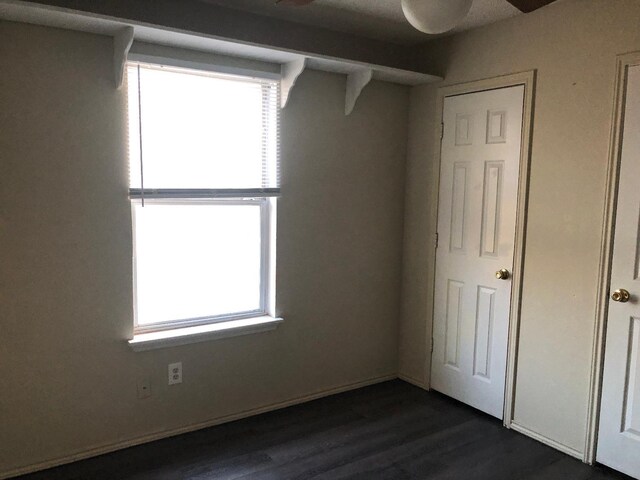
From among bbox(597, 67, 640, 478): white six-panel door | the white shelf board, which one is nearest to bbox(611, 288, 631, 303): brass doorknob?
bbox(597, 67, 640, 478): white six-panel door

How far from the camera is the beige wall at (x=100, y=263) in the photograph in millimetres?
2359

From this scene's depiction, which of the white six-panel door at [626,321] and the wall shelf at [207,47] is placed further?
the white six-panel door at [626,321]

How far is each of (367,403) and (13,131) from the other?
253 cm

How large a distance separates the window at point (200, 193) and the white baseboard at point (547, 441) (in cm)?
164

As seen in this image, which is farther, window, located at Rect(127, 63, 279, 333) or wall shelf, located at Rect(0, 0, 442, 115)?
window, located at Rect(127, 63, 279, 333)

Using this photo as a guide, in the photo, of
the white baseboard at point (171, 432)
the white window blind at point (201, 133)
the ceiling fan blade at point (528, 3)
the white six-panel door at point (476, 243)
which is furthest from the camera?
the white six-panel door at point (476, 243)

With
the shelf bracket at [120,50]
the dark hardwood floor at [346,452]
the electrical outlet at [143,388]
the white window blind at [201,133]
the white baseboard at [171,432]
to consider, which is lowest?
the dark hardwood floor at [346,452]

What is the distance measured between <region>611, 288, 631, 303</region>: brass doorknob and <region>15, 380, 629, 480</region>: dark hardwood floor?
0.89 m

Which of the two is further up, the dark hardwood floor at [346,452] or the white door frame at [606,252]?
the white door frame at [606,252]

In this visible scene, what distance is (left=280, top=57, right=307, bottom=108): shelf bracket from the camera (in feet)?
9.41

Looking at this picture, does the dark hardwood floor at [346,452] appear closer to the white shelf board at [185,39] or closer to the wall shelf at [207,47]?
the wall shelf at [207,47]

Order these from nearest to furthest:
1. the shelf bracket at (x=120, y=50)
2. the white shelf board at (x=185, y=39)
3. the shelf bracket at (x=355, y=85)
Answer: the white shelf board at (x=185, y=39)
the shelf bracket at (x=120, y=50)
the shelf bracket at (x=355, y=85)

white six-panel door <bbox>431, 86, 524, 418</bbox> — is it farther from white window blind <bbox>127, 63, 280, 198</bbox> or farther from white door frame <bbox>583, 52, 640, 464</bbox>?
white window blind <bbox>127, 63, 280, 198</bbox>

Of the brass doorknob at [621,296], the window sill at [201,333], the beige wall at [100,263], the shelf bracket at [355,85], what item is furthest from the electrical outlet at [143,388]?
the brass doorknob at [621,296]
